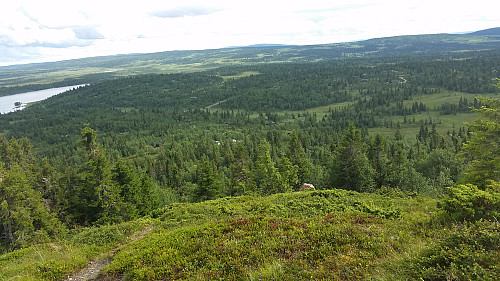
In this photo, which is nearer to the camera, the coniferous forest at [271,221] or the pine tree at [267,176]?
the coniferous forest at [271,221]

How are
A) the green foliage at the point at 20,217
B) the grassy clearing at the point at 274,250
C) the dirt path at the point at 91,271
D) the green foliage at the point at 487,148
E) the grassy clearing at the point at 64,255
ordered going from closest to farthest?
the grassy clearing at the point at 274,250, the dirt path at the point at 91,271, the grassy clearing at the point at 64,255, the green foliage at the point at 487,148, the green foliage at the point at 20,217

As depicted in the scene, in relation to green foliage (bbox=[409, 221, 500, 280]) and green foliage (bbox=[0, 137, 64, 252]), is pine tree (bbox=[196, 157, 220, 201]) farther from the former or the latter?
green foliage (bbox=[409, 221, 500, 280])

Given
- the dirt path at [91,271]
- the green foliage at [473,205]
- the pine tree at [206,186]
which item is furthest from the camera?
the pine tree at [206,186]

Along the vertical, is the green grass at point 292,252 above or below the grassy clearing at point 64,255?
above

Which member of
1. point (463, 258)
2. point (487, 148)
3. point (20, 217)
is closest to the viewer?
point (463, 258)

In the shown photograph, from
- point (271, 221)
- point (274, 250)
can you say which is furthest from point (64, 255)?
point (274, 250)

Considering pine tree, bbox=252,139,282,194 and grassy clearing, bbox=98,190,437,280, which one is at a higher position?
grassy clearing, bbox=98,190,437,280

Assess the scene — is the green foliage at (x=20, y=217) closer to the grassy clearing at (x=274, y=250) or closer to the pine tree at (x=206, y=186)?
the pine tree at (x=206, y=186)

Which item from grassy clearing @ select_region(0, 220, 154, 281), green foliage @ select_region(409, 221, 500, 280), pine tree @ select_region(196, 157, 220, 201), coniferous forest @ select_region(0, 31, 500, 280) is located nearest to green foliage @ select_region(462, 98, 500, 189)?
coniferous forest @ select_region(0, 31, 500, 280)

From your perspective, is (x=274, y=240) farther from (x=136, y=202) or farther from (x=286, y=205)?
(x=136, y=202)

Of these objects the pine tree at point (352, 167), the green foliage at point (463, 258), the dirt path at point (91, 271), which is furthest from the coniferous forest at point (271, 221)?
the dirt path at point (91, 271)

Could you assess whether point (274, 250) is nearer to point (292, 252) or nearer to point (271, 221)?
point (292, 252)

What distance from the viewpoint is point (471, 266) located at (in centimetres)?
762

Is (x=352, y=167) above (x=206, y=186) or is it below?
above
